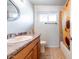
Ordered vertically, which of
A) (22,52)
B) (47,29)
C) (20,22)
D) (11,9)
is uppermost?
(11,9)

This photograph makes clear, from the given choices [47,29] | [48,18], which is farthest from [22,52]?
[48,18]

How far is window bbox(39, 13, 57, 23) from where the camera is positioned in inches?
227

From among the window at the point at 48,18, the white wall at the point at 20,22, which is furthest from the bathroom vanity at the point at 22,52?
the window at the point at 48,18

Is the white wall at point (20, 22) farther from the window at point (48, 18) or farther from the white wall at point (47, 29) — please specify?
the window at point (48, 18)

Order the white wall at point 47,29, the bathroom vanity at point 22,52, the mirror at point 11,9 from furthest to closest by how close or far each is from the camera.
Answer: the white wall at point 47,29 < the mirror at point 11,9 < the bathroom vanity at point 22,52

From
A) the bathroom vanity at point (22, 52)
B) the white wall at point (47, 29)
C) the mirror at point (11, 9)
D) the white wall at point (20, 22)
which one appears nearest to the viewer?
the bathroom vanity at point (22, 52)

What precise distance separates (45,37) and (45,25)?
585 millimetres

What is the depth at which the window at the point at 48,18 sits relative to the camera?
18.9 feet

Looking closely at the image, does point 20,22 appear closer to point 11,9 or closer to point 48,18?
point 11,9

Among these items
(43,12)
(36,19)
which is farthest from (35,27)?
(43,12)

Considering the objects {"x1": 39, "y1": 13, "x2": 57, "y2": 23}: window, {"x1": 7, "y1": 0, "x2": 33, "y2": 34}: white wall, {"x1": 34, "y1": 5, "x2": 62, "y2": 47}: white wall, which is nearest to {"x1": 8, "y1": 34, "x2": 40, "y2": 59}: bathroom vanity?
{"x1": 7, "y1": 0, "x2": 33, "y2": 34}: white wall

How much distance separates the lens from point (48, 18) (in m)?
5.80

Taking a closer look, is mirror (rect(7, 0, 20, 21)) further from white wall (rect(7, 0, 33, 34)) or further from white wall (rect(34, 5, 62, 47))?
white wall (rect(34, 5, 62, 47))
